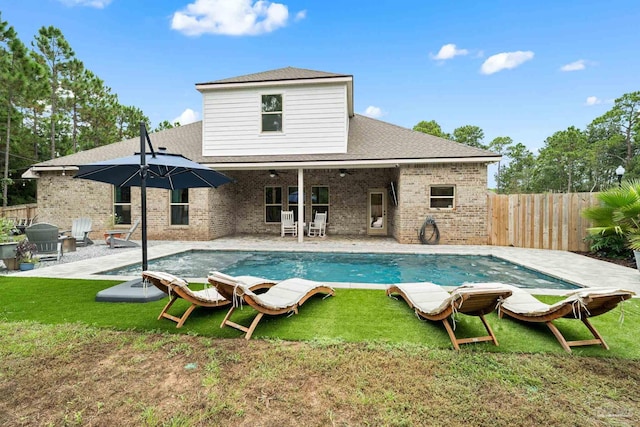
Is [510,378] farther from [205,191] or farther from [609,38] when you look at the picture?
[609,38]

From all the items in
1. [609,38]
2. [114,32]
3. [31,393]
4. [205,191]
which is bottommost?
[31,393]

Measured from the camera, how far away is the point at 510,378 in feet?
9.55

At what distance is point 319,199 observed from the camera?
15.5 m

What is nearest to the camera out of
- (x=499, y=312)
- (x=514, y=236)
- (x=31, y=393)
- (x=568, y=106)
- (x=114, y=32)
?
(x=31, y=393)

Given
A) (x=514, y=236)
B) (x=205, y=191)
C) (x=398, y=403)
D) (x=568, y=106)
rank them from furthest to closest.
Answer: (x=568, y=106) < (x=205, y=191) < (x=514, y=236) < (x=398, y=403)

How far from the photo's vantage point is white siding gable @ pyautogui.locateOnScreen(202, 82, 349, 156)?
41.1 feet

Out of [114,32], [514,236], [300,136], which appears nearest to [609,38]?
[514,236]

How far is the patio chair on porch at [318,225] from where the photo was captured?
14.3 metres

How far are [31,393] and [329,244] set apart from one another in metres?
9.52

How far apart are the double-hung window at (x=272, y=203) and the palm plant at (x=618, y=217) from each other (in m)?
11.7

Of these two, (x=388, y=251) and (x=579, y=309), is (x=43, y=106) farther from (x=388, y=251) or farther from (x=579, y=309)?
(x=579, y=309)

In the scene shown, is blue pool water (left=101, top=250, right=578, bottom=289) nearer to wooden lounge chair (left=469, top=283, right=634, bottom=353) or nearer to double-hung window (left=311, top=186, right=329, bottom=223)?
wooden lounge chair (left=469, top=283, right=634, bottom=353)

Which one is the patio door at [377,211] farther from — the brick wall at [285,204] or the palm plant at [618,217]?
the palm plant at [618,217]

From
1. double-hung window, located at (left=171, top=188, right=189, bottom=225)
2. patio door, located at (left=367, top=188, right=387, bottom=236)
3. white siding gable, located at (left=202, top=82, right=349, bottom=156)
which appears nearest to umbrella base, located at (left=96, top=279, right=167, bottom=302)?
double-hung window, located at (left=171, top=188, right=189, bottom=225)
